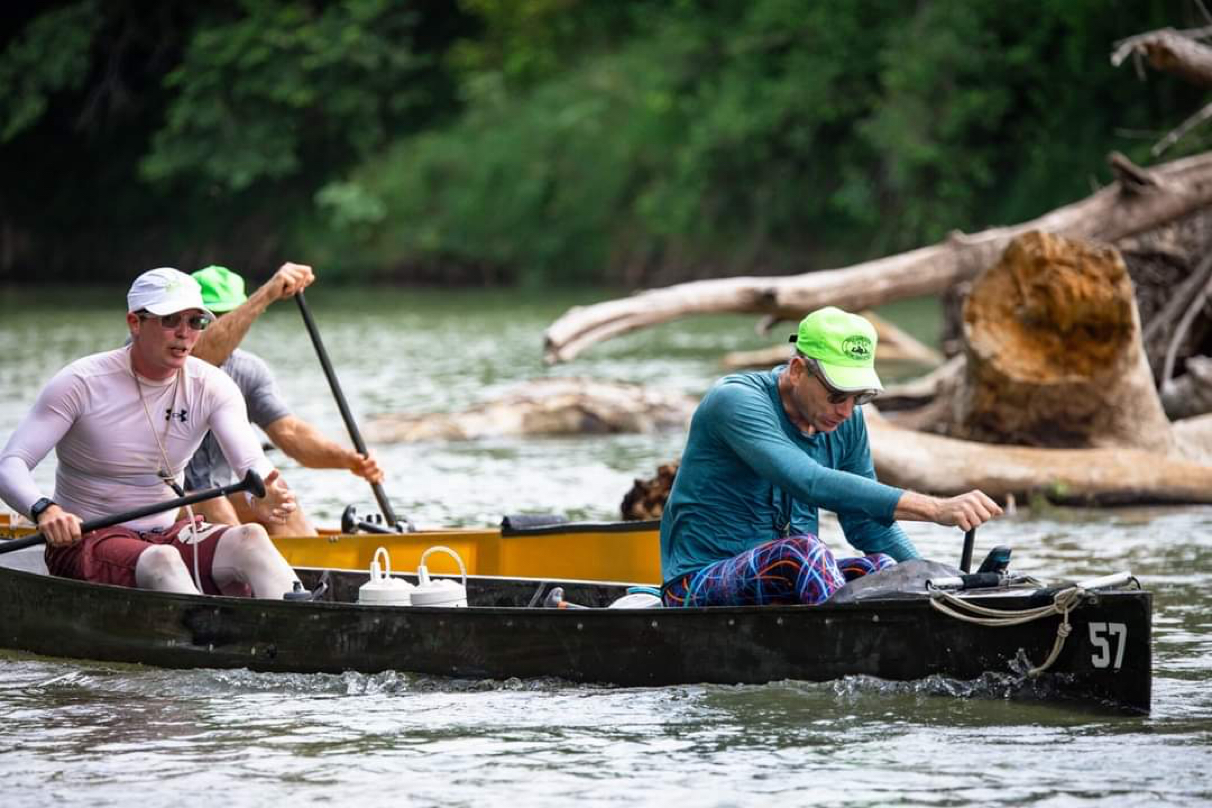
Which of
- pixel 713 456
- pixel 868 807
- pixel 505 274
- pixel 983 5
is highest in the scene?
pixel 983 5

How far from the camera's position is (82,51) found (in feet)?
126

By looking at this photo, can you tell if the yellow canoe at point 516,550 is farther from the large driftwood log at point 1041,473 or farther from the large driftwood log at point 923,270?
the large driftwood log at point 923,270

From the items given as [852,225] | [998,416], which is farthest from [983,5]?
[998,416]

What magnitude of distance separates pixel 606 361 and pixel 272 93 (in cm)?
1827

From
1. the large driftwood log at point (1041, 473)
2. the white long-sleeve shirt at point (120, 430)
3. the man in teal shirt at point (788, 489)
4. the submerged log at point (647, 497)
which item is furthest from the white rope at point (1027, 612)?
the large driftwood log at point (1041, 473)

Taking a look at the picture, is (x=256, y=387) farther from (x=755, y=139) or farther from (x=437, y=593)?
(x=755, y=139)

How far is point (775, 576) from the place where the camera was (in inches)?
258

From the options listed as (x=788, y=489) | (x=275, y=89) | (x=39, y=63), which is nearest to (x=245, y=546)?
(x=788, y=489)

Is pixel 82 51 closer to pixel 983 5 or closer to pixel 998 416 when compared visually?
pixel 983 5

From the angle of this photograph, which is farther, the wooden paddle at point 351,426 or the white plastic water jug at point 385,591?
the wooden paddle at point 351,426

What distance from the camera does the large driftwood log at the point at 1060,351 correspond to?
11672 mm

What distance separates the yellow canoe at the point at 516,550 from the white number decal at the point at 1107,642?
2365 mm

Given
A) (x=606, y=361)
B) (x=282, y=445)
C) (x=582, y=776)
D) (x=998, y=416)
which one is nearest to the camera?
(x=582, y=776)

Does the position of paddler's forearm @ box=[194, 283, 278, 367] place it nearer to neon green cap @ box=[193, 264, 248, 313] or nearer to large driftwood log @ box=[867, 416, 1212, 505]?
neon green cap @ box=[193, 264, 248, 313]
